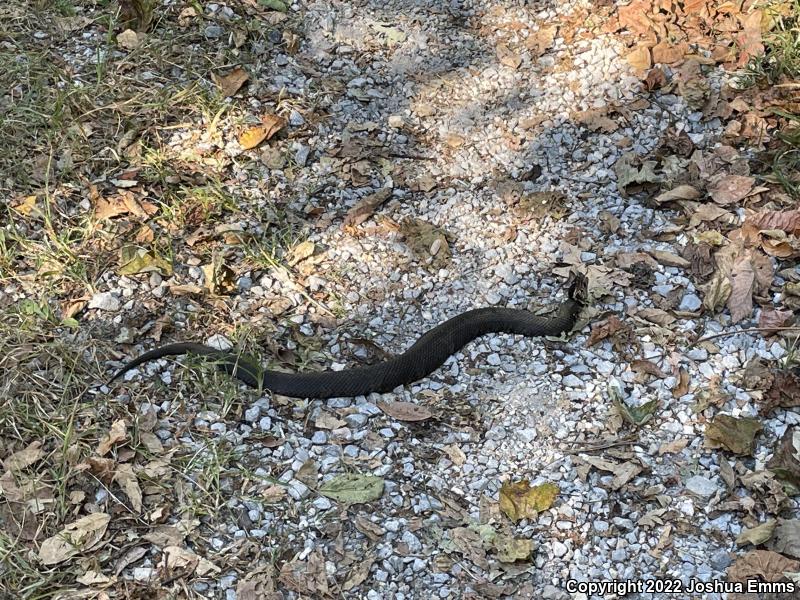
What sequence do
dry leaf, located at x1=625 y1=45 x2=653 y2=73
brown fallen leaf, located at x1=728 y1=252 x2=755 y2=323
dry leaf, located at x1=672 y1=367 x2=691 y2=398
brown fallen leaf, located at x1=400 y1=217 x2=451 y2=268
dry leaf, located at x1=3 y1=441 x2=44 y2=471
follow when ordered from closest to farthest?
dry leaf, located at x1=3 y1=441 x2=44 y2=471 < dry leaf, located at x1=672 y1=367 x2=691 y2=398 < brown fallen leaf, located at x1=728 y1=252 x2=755 y2=323 < brown fallen leaf, located at x1=400 y1=217 x2=451 y2=268 < dry leaf, located at x1=625 y1=45 x2=653 y2=73

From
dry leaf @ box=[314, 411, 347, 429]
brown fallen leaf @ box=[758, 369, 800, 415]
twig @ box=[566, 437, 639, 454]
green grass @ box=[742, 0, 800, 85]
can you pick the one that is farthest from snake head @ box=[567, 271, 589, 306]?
green grass @ box=[742, 0, 800, 85]

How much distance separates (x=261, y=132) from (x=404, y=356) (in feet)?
6.23

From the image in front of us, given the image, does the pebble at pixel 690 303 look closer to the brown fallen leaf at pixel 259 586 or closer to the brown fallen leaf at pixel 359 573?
the brown fallen leaf at pixel 359 573

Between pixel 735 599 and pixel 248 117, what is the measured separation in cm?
387

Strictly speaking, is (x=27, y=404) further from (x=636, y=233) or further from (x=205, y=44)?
(x=636, y=233)

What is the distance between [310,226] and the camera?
4.99m

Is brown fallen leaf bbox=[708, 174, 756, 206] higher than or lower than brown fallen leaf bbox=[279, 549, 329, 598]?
higher

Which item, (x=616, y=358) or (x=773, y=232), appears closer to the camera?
(x=616, y=358)

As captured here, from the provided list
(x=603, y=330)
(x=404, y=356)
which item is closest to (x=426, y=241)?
(x=404, y=356)

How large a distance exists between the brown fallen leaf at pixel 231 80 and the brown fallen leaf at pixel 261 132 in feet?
1.09

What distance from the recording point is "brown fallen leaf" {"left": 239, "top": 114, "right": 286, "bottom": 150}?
532 cm

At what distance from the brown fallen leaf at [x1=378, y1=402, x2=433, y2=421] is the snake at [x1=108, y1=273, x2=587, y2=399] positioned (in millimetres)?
108

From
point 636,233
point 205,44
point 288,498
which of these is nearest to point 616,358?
point 636,233

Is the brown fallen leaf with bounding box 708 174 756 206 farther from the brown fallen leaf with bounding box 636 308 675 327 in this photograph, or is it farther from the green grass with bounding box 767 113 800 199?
the brown fallen leaf with bounding box 636 308 675 327
